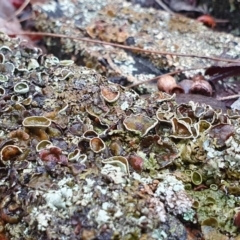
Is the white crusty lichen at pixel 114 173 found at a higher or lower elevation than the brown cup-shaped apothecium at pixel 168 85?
higher

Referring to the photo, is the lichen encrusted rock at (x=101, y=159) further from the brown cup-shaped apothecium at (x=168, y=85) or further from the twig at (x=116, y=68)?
the twig at (x=116, y=68)

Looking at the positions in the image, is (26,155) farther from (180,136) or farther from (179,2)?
(179,2)

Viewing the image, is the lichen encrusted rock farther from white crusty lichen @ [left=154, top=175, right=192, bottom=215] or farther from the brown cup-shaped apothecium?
the brown cup-shaped apothecium

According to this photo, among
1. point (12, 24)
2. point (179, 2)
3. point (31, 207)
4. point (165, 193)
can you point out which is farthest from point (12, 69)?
point (179, 2)

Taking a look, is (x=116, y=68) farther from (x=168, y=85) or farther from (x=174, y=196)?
(x=174, y=196)

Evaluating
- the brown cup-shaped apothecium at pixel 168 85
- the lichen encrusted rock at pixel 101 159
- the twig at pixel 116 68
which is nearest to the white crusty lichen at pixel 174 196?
the lichen encrusted rock at pixel 101 159

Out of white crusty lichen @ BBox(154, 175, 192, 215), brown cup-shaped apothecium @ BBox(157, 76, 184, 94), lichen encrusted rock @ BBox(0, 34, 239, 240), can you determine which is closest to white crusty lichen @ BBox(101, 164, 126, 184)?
lichen encrusted rock @ BBox(0, 34, 239, 240)

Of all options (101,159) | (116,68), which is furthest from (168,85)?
(101,159)

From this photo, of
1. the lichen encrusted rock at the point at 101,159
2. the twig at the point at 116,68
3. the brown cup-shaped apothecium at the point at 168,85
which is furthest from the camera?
the twig at the point at 116,68

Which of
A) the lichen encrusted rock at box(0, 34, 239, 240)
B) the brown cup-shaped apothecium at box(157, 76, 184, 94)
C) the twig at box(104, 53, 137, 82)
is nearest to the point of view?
the lichen encrusted rock at box(0, 34, 239, 240)
